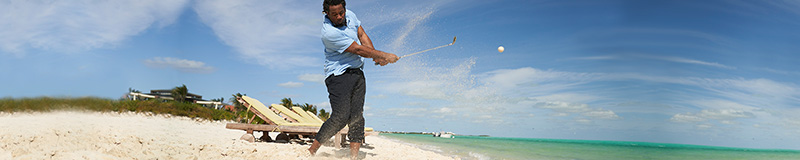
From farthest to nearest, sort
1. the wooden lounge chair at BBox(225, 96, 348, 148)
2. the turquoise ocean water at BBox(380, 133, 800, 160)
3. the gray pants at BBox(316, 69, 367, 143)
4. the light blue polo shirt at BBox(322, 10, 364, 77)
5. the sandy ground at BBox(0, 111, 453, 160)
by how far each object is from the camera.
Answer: the turquoise ocean water at BBox(380, 133, 800, 160) → the wooden lounge chair at BBox(225, 96, 348, 148) → the gray pants at BBox(316, 69, 367, 143) → the light blue polo shirt at BBox(322, 10, 364, 77) → the sandy ground at BBox(0, 111, 453, 160)

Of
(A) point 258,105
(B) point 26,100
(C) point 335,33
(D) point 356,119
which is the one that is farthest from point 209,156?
(A) point 258,105

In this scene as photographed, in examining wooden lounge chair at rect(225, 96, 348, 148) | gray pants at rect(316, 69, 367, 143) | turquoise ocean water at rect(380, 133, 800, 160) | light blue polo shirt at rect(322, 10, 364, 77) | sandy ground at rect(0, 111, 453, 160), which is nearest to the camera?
sandy ground at rect(0, 111, 453, 160)

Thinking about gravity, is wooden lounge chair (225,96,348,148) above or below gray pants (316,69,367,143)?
below

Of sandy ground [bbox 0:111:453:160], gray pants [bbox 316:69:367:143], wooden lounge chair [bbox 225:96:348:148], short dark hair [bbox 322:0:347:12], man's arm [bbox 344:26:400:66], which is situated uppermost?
short dark hair [bbox 322:0:347:12]

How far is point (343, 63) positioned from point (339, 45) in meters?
0.17

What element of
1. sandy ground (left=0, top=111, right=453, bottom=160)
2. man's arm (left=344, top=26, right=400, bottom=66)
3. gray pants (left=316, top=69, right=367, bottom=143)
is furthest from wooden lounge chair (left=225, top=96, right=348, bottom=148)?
man's arm (left=344, top=26, right=400, bottom=66)

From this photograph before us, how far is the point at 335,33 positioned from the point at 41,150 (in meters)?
2.19

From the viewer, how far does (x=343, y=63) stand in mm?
3076

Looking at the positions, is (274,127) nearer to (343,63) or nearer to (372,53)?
(343,63)

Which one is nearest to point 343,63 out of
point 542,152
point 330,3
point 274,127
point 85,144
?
point 330,3

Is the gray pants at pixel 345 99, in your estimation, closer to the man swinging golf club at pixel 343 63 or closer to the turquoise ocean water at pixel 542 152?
the man swinging golf club at pixel 343 63

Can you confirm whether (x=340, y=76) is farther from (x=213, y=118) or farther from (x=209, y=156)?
(x=213, y=118)

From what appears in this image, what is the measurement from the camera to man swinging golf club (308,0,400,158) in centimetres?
297

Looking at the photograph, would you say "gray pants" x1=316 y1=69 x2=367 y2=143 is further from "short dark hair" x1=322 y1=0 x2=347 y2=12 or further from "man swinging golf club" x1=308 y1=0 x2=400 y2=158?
"short dark hair" x1=322 y1=0 x2=347 y2=12
